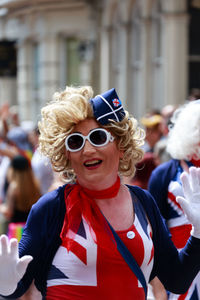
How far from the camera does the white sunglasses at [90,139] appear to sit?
2.86 meters

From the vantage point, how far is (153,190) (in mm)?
4305

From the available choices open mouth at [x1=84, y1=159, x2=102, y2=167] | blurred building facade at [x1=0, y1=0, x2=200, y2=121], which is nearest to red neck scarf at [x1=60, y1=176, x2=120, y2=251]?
open mouth at [x1=84, y1=159, x2=102, y2=167]

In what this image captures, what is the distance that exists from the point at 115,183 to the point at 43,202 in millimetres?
323

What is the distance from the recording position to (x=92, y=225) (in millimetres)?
2809

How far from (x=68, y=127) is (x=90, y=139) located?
0.11 metres

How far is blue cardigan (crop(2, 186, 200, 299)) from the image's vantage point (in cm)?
279

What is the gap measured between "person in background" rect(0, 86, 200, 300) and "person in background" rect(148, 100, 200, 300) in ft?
3.66

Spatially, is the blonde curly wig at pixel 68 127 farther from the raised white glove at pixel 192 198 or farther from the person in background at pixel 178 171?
the person in background at pixel 178 171

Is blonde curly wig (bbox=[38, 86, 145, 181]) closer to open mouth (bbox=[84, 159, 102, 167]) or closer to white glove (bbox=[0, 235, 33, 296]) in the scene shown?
open mouth (bbox=[84, 159, 102, 167])

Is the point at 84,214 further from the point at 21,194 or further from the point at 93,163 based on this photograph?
the point at 21,194

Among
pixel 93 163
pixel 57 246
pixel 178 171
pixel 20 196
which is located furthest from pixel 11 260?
pixel 20 196

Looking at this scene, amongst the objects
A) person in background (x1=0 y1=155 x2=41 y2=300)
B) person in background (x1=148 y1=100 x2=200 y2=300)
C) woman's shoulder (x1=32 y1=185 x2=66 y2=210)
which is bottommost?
person in background (x1=0 y1=155 x2=41 y2=300)

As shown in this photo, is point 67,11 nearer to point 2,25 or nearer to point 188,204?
point 2,25

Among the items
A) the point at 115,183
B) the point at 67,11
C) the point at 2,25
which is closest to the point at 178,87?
the point at 67,11
